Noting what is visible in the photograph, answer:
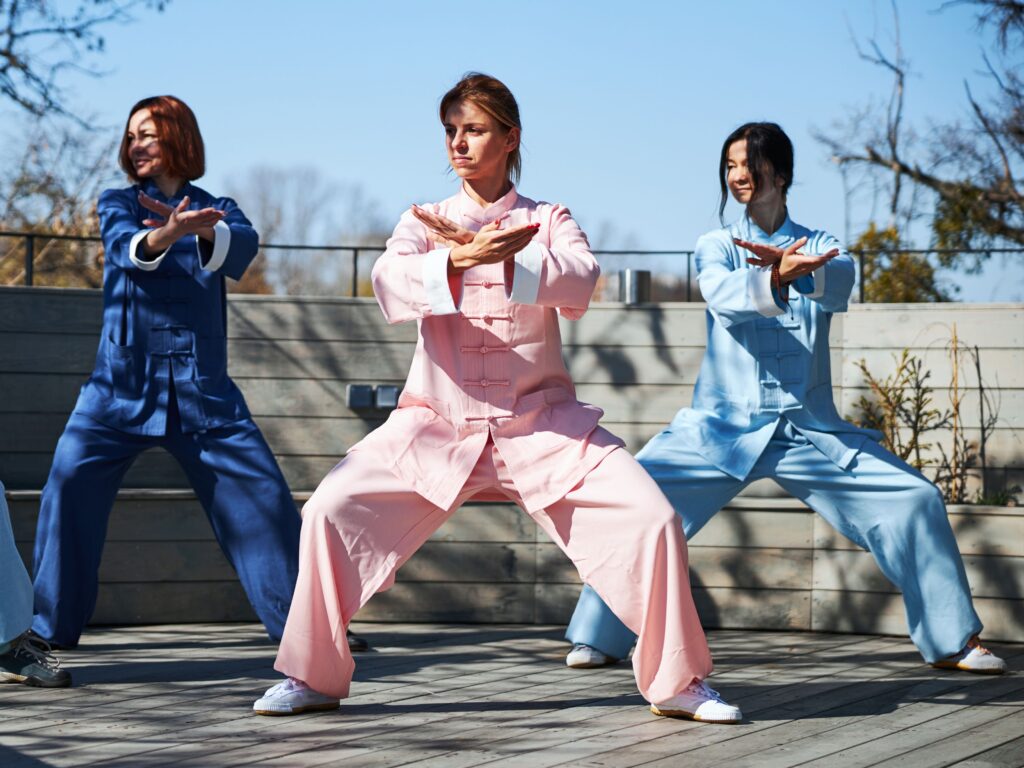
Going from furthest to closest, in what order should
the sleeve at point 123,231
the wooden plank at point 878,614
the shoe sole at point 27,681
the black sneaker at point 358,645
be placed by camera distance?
the wooden plank at point 878,614 < the black sneaker at point 358,645 < the sleeve at point 123,231 < the shoe sole at point 27,681

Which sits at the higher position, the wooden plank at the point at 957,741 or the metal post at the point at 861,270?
the metal post at the point at 861,270

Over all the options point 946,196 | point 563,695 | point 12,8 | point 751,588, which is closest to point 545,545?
point 751,588

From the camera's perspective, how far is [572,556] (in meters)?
3.22

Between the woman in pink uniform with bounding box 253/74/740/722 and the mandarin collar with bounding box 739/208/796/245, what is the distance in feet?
3.30

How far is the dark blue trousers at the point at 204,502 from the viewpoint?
4172 millimetres

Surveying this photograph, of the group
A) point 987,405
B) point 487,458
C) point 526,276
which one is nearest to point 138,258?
point 487,458

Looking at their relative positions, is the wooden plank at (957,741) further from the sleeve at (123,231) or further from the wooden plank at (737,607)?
the sleeve at (123,231)

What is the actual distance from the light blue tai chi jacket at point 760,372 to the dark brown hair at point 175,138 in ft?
5.34

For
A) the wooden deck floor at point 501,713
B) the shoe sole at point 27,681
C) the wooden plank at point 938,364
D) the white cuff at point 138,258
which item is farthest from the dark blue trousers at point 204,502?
the wooden plank at point 938,364

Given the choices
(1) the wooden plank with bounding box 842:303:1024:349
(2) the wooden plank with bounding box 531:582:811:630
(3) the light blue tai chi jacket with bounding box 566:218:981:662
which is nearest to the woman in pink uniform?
(3) the light blue tai chi jacket with bounding box 566:218:981:662

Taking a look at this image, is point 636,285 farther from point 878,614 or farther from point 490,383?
point 490,383

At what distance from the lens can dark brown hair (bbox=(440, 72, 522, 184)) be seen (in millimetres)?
3232

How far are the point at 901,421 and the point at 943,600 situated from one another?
2100 mm

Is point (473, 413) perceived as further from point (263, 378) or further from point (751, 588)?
point (263, 378)
